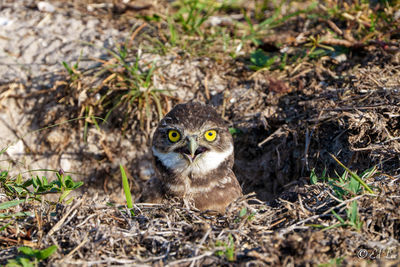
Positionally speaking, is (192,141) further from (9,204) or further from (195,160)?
(9,204)

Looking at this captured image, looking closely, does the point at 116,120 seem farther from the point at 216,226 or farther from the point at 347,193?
the point at 347,193

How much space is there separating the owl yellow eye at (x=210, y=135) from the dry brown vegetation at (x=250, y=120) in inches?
32.6

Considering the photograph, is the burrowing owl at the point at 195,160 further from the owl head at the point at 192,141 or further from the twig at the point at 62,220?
the twig at the point at 62,220

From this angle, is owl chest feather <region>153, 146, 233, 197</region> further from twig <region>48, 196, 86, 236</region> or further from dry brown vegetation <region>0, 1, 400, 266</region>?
twig <region>48, 196, 86, 236</region>

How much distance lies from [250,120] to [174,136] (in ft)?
4.77

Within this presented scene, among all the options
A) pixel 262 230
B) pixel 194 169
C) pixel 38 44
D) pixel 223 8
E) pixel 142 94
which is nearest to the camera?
pixel 262 230

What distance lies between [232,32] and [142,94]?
1.64 metres

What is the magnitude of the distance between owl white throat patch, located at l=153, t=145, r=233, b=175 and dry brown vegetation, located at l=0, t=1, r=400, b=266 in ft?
1.97

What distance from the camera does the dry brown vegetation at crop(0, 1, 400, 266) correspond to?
8.60 feet

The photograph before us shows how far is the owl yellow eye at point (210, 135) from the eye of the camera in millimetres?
3744

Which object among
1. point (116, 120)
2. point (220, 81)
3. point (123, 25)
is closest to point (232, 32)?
point (220, 81)

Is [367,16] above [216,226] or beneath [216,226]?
above

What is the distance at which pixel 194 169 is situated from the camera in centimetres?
368

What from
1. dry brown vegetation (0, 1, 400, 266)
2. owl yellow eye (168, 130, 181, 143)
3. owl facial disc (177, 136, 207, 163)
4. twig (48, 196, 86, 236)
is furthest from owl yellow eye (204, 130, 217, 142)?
twig (48, 196, 86, 236)
